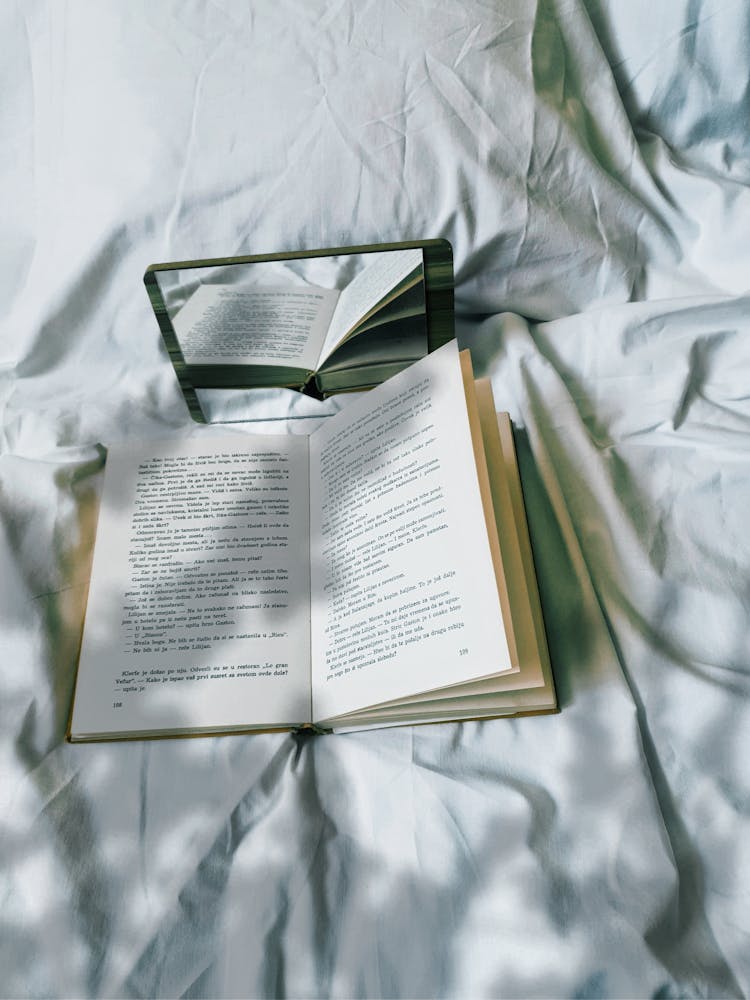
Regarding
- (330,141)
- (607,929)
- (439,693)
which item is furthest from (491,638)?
(330,141)

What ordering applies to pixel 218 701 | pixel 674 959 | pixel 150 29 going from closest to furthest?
pixel 674 959 → pixel 218 701 → pixel 150 29

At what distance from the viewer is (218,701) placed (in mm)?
577

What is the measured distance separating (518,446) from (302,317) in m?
0.24

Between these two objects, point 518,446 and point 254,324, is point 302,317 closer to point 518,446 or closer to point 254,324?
point 254,324

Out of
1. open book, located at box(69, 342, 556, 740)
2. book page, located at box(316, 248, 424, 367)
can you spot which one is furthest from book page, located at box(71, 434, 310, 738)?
book page, located at box(316, 248, 424, 367)

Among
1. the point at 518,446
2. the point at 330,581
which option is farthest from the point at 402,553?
the point at 518,446

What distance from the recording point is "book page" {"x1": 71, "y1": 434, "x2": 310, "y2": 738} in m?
0.58

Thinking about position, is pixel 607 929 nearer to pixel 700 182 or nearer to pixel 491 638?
pixel 491 638

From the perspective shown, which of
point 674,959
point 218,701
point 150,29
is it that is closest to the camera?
point 674,959

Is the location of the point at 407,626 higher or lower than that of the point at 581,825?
higher

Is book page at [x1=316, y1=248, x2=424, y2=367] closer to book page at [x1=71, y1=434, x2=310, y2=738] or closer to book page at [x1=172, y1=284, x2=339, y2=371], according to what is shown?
book page at [x1=172, y1=284, x2=339, y2=371]

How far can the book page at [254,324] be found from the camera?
706 mm

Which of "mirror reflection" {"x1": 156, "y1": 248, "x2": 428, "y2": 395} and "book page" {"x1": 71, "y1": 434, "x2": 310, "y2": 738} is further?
"mirror reflection" {"x1": 156, "y1": 248, "x2": 428, "y2": 395}

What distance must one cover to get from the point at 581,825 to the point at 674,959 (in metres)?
0.09
